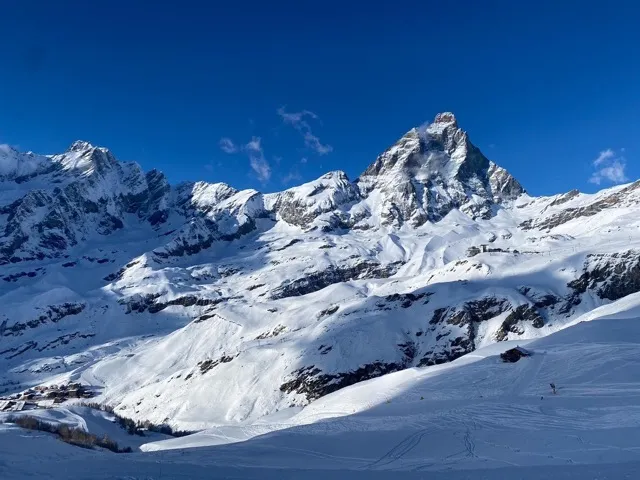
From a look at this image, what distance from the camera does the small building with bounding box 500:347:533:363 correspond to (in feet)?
138

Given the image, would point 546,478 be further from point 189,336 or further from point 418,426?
point 189,336

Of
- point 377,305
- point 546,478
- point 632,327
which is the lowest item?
point 546,478

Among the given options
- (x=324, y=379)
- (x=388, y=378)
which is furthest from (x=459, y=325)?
(x=388, y=378)

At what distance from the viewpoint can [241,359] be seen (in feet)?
368

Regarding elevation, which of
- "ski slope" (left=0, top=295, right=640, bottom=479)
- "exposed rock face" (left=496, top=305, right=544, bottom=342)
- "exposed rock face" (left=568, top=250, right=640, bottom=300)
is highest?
"exposed rock face" (left=568, top=250, right=640, bottom=300)

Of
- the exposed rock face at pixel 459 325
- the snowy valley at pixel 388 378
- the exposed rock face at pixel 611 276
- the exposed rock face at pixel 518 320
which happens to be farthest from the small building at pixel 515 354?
the exposed rock face at pixel 611 276

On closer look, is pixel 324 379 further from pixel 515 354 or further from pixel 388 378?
pixel 515 354

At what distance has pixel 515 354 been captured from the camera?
42.4m

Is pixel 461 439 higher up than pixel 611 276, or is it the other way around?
pixel 611 276

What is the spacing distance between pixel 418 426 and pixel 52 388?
14478 cm

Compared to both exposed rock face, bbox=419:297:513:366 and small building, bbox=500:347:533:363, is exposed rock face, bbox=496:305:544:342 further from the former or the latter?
small building, bbox=500:347:533:363

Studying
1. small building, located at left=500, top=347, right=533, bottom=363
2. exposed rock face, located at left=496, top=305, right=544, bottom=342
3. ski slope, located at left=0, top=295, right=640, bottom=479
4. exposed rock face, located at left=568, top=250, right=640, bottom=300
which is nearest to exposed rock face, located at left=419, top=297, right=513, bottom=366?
exposed rock face, located at left=496, top=305, right=544, bottom=342

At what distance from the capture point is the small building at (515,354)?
42.1 m

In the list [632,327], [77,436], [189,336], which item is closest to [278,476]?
[77,436]
